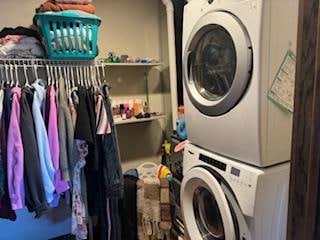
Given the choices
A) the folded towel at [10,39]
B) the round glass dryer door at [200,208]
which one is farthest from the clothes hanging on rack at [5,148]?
the round glass dryer door at [200,208]

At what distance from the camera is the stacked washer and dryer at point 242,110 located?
42.9 inches

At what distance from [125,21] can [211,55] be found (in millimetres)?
1153

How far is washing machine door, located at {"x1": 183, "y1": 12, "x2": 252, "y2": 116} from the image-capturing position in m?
1.13

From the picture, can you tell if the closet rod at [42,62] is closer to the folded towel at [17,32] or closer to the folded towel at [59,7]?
the folded towel at [17,32]

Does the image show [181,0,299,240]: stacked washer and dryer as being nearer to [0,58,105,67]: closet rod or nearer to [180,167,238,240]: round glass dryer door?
[180,167,238,240]: round glass dryer door

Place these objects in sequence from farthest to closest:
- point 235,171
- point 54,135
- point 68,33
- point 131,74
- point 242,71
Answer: point 131,74 < point 68,33 < point 54,135 < point 235,171 < point 242,71

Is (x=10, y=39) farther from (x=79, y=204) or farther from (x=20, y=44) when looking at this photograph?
(x=79, y=204)

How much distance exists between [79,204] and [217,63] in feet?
3.96

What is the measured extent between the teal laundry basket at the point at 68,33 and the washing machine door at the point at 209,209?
1016 millimetres

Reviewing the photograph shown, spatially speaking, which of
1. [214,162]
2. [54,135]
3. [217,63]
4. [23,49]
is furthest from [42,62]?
[214,162]

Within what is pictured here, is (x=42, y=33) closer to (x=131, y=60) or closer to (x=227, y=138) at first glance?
(x=131, y=60)

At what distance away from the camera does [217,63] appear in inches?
53.6

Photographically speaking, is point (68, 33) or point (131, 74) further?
point (131, 74)

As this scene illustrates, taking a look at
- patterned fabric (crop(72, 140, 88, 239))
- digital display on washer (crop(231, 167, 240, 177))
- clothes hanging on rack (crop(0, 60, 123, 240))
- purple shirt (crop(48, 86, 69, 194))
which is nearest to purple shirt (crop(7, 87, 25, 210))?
clothes hanging on rack (crop(0, 60, 123, 240))
